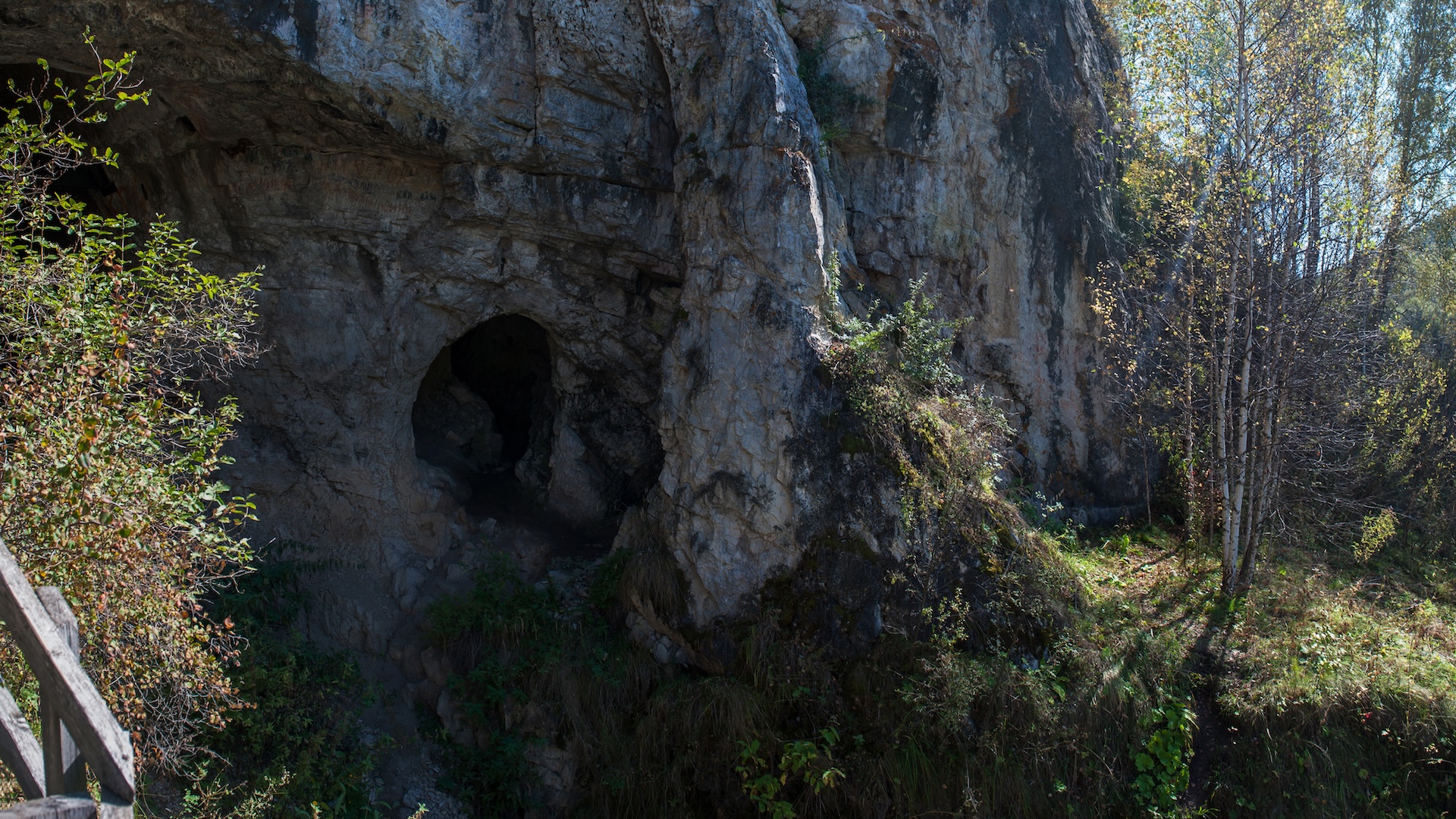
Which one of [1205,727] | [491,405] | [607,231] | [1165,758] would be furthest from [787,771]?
[491,405]

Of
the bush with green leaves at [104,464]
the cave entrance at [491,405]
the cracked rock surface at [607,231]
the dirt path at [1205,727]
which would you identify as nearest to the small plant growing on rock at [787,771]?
the cracked rock surface at [607,231]

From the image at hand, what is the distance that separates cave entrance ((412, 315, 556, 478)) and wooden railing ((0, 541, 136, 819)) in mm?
6547

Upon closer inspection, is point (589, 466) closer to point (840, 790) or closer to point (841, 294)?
point (841, 294)

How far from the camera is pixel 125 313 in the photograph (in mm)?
3910

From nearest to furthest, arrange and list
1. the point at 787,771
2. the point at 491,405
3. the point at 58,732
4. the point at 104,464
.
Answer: the point at 58,732 < the point at 104,464 < the point at 787,771 < the point at 491,405

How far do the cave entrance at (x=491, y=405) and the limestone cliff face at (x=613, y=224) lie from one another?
92mm

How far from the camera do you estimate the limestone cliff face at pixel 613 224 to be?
21.9 feet

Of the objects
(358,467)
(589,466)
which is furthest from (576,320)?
(358,467)

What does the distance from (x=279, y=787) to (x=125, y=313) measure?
3145mm

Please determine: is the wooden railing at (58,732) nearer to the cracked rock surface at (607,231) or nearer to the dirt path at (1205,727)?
the cracked rock surface at (607,231)

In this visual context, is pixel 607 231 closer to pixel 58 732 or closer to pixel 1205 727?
pixel 58 732

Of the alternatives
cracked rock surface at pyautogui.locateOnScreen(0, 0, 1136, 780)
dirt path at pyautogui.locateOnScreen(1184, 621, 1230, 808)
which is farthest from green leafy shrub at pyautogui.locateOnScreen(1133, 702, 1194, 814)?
cracked rock surface at pyautogui.locateOnScreen(0, 0, 1136, 780)

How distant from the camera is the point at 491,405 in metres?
10.1

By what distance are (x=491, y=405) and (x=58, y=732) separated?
7808 mm
